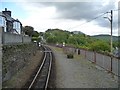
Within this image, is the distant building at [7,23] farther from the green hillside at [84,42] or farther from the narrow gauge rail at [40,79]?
the narrow gauge rail at [40,79]

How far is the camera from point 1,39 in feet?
64.6

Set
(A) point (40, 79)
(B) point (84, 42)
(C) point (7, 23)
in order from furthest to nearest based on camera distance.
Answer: (B) point (84, 42), (C) point (7, 23), (A) point (40, 79)

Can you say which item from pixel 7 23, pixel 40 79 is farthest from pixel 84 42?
pixel 40 79

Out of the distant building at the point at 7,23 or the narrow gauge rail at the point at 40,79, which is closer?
the narrow gauge rail at the point at 40,79

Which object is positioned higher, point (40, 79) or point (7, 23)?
point (7, 23)

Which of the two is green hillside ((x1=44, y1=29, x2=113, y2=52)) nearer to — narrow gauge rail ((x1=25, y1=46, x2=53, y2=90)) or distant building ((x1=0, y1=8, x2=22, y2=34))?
narrow gauge rail ((x1=25, y1=46, x2=53, y2=90))

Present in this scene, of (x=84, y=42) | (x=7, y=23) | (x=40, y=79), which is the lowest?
(x=40, y=79)

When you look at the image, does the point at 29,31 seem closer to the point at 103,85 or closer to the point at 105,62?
the point at 105,62

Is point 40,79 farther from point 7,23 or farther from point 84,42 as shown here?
point 84,42

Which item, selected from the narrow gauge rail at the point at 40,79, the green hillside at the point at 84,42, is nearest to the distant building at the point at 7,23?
the green hillside at the point at 84,42

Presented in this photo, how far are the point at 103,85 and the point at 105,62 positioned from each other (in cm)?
924

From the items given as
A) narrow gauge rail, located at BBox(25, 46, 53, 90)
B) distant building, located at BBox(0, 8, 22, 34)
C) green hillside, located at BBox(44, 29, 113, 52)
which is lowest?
narrow gauge rail, located at BBox(25, 46, 53, 90)

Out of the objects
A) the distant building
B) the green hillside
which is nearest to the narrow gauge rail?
the green hillside

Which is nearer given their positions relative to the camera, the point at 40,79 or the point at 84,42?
the point at 40,79
